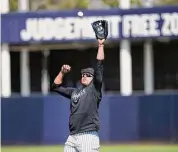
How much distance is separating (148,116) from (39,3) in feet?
18.3

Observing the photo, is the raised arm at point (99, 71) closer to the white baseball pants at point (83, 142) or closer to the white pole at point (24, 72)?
the white baseball pants at point (83, 142)

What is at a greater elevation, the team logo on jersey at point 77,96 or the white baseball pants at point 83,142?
the team logo on jersey at point 77,96

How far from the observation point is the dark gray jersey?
7789mm

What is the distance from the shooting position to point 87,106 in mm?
7812

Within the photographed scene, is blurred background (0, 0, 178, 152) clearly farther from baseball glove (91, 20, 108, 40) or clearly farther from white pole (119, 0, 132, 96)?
baseball glove (91, 20, 108, 40)

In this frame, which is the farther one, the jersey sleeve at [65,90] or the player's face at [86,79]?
the jersey sleeve at [65,90]

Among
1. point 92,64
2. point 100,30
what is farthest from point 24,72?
point 100,30

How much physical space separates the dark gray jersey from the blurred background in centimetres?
782

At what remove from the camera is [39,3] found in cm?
2031

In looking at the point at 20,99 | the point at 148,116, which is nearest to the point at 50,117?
the point at 20,99

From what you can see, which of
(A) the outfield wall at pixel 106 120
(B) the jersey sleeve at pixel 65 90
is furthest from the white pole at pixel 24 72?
(B) the jersey sleeve at pixel 65 90

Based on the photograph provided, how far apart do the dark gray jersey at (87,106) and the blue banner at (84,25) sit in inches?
401

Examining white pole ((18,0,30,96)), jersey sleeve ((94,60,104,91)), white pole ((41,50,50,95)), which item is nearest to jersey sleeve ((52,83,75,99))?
jersey sleeve ((94,60,104,91))

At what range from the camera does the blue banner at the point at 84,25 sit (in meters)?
18.0
